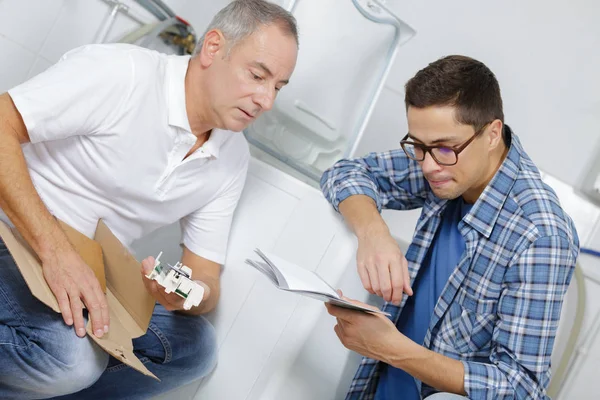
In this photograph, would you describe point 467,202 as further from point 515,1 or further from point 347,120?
point 515,1

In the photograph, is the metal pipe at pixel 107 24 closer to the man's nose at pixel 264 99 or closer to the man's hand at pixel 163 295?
the man's nose at pixel 264 99

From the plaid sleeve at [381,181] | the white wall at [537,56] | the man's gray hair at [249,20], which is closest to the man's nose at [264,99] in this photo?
the man's gray hair at [249,20]

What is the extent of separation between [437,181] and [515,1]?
1012mm

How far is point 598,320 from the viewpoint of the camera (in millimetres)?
1751

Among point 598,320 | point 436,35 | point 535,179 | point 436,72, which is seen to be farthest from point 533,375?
point 436,35

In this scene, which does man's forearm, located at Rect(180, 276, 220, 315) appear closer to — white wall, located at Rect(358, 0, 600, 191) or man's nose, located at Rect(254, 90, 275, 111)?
man's nose, located at Rect(254, 90, 275, 111)

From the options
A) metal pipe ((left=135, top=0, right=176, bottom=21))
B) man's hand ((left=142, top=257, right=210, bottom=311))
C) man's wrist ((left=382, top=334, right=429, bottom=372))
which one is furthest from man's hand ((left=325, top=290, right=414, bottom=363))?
metal pipe ((left=135, top=0, right=176, bottom=21))

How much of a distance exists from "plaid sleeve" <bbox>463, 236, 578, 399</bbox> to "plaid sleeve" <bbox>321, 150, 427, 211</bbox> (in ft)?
1.29

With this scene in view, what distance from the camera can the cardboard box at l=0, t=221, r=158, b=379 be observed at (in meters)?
1.10

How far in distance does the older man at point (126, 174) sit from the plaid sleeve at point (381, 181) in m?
0.24

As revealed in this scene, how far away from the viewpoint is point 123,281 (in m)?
1.27

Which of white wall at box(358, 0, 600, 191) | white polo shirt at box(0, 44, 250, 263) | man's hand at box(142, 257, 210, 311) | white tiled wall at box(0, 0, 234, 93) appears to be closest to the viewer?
white polo shirt at box(0, 44, 250, 263)

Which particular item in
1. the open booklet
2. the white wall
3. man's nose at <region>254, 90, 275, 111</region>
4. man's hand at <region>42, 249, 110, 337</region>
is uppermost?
the white wall

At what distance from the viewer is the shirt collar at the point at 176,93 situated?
4.31 feet
